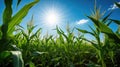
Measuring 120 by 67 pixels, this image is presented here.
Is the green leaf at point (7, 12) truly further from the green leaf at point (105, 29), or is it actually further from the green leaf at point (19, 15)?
the green leaf at point (105, 29)

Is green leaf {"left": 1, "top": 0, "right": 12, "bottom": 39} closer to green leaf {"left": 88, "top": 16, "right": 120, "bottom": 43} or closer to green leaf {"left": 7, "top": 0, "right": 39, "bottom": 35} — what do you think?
green leaf {"left": 7, "top": 0, "right": 39, "bottom": 35}

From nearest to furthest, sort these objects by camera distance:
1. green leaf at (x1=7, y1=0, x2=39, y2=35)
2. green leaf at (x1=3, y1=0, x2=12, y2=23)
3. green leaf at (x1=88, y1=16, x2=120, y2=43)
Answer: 1. green leaf at (x1=3, y1=0, x2=12, y2=23)
2. green leaf at (x1=7, y1=0, x2=39, y2=35)
3. green leaf at (x1=88, y1=16, x2=120, y2=43)

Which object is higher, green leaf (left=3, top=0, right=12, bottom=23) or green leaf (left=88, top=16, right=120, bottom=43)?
green leaf (left=3, top=0, right=12, bottom=23)

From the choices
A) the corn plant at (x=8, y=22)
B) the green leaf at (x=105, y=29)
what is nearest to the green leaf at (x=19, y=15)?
the corn plant at (x=8, y=22)

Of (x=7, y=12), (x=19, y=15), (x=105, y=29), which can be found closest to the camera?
(x=7, y=12)

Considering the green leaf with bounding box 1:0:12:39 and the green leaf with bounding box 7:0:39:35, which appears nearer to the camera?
the green leaf with bounding box 1:0:12:39

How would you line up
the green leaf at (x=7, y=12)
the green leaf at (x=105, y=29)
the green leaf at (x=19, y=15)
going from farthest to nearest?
the green leaf at (x=105, y=29) → the green leaf at (x=19, y=15) → the green leaf at (x=7, y=12)

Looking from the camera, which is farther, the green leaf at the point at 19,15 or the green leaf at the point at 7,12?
the green leaf at the point at 19,15

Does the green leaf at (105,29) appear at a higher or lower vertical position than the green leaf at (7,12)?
lower

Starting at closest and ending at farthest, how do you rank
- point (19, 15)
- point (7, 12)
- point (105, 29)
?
point (7, 12) < point (19, 15) < point (105, 29)

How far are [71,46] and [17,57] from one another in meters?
3.83

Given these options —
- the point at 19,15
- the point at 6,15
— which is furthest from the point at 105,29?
the point at 6,15

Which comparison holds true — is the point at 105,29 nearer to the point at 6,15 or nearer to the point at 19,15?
the point at 19,15

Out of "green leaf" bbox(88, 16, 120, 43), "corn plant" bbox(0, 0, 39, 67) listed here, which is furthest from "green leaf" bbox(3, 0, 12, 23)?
"green leaf" bbox(88, 16, 120, 43)
